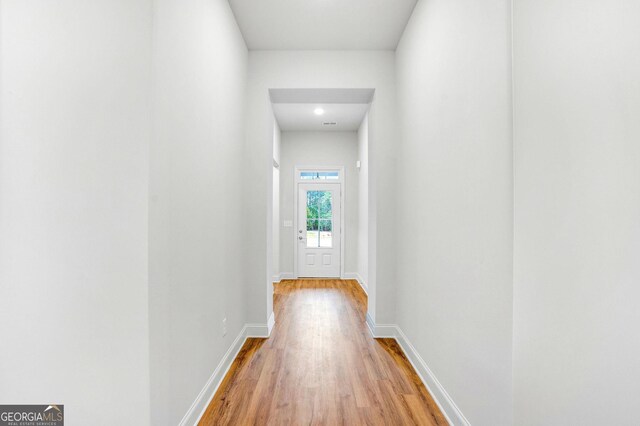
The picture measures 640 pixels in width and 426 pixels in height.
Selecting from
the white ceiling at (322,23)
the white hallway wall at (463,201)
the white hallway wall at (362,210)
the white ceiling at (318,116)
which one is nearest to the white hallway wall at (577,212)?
the white hallway wall at (463,201)

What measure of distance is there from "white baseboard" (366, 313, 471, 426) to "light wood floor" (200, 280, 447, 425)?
46 mm

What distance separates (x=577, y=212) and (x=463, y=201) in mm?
700

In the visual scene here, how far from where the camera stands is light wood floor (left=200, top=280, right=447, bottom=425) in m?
1.75

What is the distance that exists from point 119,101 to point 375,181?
7.47 ft

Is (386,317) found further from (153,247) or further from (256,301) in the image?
(153,247)

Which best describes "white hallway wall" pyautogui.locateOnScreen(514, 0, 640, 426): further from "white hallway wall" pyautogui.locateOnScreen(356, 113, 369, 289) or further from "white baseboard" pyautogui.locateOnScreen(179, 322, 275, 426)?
"white hallway wall" pyautogui.locateOnScreen(356, 113, 369, 289)

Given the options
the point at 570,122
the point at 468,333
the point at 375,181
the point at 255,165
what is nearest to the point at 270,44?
the point at 255,165

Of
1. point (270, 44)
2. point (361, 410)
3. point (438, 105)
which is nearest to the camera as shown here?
point (361, 410)

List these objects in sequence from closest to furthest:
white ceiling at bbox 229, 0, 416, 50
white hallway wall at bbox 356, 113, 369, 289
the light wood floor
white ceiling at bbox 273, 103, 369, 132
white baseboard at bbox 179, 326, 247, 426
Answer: white baseboard at bbox 179, 326, 247, 426 < the light wood floor < white ceiling at bbox 229, 0, 416, 50 < white ceiling at bbox 273, 103, 369, 132 < white hallway wall at bbox 356, 113, 369, 289

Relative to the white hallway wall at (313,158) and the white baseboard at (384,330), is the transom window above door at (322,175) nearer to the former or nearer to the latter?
the white hallway wall at (313,158)

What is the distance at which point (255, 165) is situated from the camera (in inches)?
117

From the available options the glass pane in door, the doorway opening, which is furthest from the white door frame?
the glass pane in door

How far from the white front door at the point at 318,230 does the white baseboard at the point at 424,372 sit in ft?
8.59

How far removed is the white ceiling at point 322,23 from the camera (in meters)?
2.41
